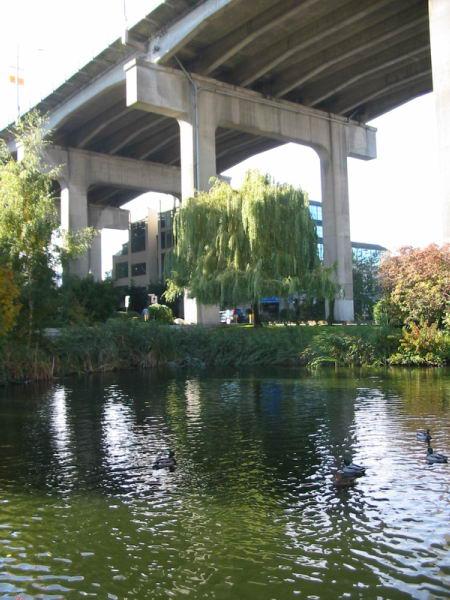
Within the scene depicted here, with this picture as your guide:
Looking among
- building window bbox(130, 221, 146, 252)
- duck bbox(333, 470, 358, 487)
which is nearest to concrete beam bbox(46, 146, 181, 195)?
building window bbox(130, 221, 146, 252)

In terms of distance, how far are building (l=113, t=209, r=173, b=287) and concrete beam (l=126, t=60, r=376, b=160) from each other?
33668mm

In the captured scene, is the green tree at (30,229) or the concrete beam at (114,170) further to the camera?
the concrete beam at (114,170)

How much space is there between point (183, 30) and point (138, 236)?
4807 cm

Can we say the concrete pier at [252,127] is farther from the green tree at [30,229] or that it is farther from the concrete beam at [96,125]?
the green tree at [30,229]

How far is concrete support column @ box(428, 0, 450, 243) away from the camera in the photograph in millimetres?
24406

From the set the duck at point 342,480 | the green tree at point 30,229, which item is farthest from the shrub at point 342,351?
the duck at point 342,480

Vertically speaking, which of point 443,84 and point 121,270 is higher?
point 443,84

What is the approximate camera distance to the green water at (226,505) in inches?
197

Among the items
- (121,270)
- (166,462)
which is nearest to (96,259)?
(121,270)

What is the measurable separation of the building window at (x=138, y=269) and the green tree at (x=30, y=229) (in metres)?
55.5

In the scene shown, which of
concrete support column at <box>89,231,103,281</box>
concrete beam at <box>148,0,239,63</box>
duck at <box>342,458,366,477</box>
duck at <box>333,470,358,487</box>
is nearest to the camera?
duck at <box>333,470,358,487</box>

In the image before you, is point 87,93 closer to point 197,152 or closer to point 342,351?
point 197,152

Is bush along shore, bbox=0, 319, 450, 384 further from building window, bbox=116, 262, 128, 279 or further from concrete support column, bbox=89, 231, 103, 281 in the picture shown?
building window, bbox=116, 262, 128, 279

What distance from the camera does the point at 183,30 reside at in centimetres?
3173
